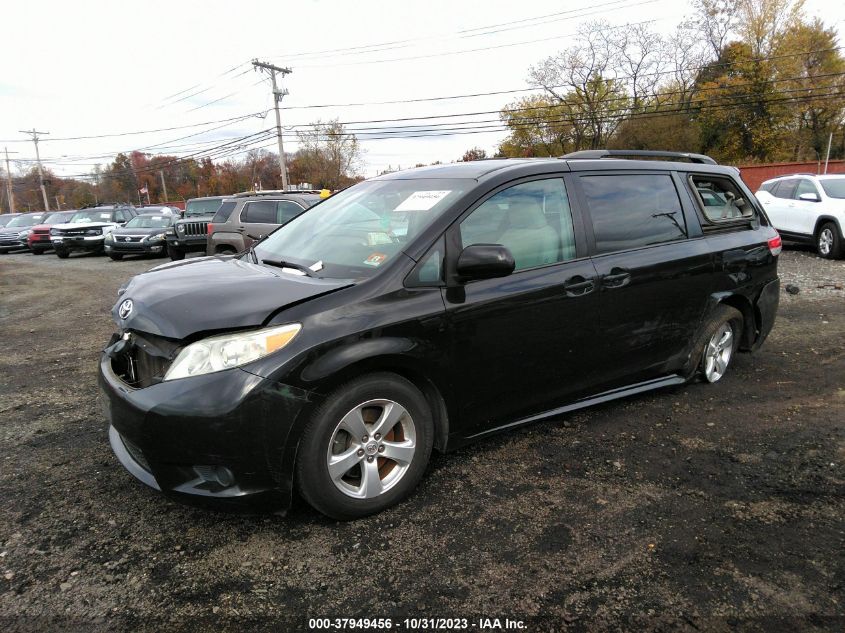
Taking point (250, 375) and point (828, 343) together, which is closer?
point (250, 375)

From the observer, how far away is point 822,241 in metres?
11.9

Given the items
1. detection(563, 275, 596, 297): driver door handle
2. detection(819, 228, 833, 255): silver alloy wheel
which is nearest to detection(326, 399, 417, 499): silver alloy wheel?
detection(563, 275, 596, 297): driver door handle

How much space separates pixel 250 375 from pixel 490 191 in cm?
167

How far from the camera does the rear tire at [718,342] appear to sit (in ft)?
14.1

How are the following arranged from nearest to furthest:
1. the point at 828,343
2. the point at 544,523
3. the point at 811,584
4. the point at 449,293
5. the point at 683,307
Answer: the point at 811,584, the point at 544,523, the point at 449,293, the point at 683,307, the point at 828,343

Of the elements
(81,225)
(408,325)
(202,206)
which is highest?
(202,206)

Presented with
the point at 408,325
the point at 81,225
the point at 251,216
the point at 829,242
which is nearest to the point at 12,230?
the point at 81,225

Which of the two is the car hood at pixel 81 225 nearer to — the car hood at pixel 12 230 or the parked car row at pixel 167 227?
the parked car row at pixel 167 227

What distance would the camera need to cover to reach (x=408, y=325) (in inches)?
108

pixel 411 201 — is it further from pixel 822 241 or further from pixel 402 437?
pixel 822 241

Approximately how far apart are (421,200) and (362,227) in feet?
1.30

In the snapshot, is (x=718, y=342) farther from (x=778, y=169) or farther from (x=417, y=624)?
(x=778, y=169)

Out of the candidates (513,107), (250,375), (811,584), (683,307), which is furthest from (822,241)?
(513,107)

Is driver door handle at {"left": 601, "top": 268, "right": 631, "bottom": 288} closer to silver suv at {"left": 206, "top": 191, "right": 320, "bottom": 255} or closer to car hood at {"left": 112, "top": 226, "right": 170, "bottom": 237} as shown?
silver suv at {"left": 206, "top": 191, "right": 320, "bottom": 255}
